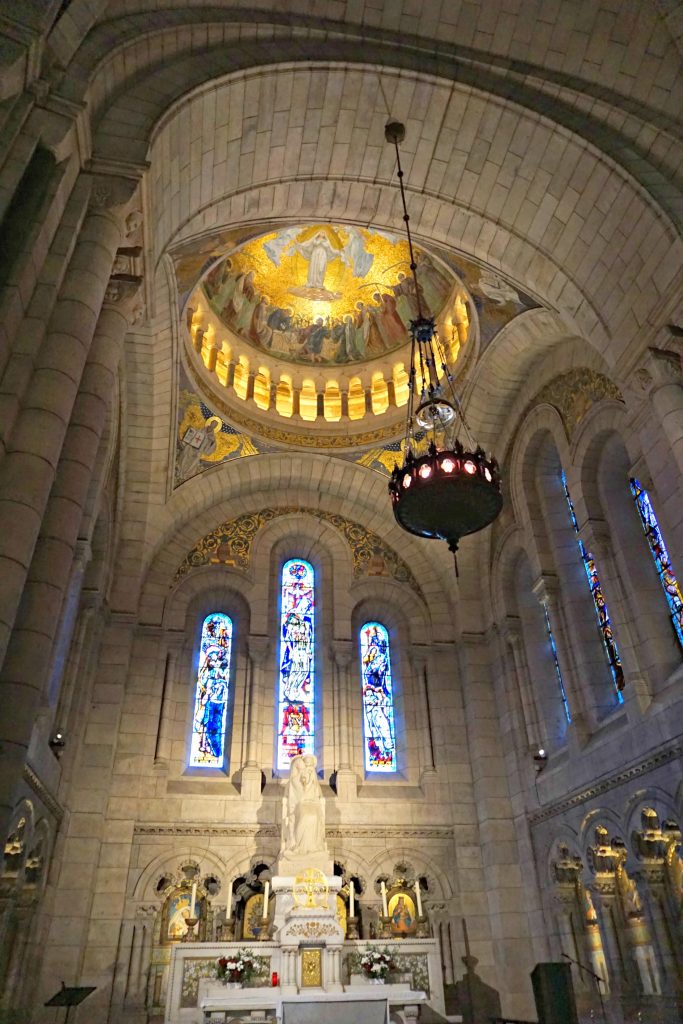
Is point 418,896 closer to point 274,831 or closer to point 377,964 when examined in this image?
point 377,964

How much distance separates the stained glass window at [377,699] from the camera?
44.0ft

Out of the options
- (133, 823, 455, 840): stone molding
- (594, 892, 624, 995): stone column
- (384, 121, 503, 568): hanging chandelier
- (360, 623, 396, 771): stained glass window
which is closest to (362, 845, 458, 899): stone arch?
(133, 823, 455, 840): stone molding

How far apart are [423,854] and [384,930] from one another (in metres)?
Result: 1.36

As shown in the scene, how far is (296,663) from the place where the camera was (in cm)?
1398

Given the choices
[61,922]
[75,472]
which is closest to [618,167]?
[75,472]

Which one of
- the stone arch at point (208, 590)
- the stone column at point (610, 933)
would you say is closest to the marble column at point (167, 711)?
the stone arch at point (208, 590)

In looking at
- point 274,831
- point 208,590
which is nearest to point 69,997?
point 274,831

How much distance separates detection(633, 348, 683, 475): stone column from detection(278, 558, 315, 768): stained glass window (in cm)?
809

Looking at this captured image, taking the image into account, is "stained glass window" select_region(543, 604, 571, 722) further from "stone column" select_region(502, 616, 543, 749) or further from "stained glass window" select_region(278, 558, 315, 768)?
"stained glass window" select_region(278, 558, 315, 768)

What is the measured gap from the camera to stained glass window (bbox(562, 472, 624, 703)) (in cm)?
1059

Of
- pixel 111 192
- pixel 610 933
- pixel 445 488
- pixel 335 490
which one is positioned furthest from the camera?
pixel 335 490

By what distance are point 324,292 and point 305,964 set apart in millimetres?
11814

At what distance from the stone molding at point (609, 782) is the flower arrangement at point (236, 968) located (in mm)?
4754

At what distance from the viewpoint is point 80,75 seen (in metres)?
6.26
